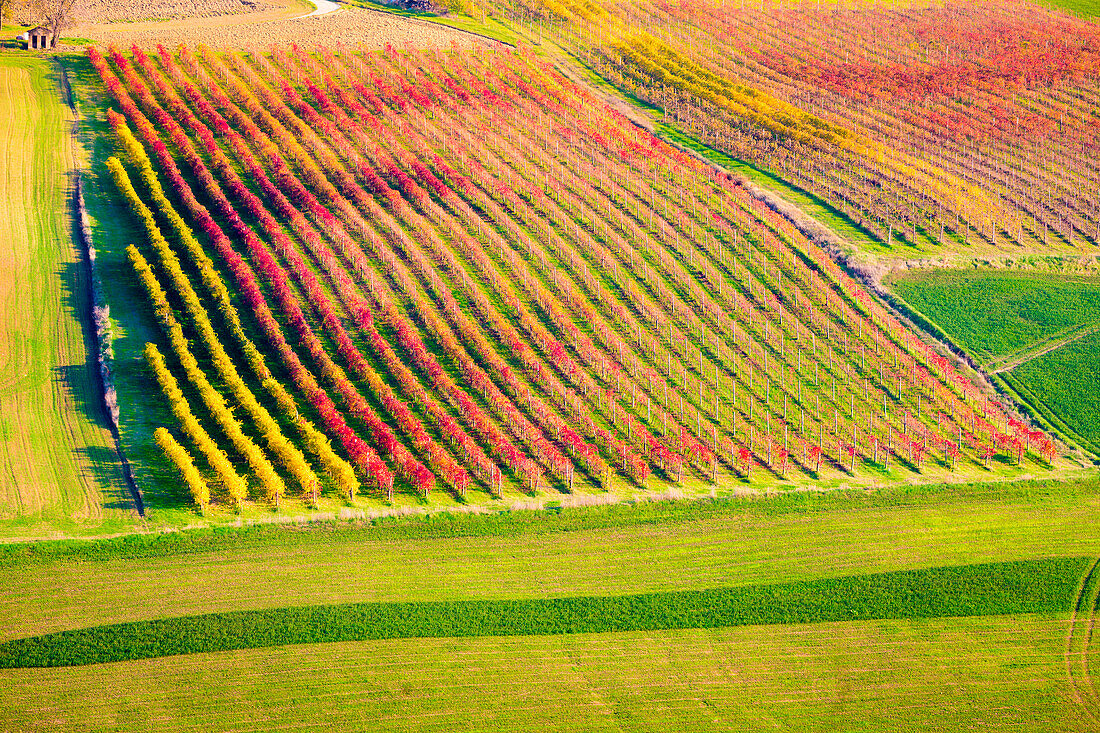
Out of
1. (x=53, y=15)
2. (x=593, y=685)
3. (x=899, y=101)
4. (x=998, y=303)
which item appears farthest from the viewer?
(x=899, y=101)

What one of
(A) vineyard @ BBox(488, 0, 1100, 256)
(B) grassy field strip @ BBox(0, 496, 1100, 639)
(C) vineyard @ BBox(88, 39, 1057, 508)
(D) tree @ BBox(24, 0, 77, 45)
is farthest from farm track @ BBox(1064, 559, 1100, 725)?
(D) tree @ BBox(24, 0, 77, 45)

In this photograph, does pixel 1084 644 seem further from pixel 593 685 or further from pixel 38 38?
pixel 38 38

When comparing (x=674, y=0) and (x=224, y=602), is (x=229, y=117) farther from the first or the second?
(x=674, y=0)

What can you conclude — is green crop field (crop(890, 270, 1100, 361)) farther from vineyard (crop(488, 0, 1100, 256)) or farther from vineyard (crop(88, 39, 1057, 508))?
vineyard (crop(488, 0, 1100, 256))

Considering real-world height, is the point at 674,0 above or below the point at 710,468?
above

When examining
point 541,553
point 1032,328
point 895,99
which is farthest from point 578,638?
point 895,99

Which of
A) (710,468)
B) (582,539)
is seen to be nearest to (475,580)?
(582,539)

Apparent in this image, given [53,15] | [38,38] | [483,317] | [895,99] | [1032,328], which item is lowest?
[483,317]
